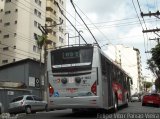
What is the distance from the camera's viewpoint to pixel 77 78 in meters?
18.0

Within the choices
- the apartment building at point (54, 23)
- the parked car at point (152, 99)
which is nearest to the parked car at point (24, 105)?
the parked car at point (152, 99)

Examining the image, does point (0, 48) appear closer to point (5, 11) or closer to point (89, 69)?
point (5, 11)

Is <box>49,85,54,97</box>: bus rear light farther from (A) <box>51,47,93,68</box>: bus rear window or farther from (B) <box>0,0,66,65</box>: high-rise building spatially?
(B) <box>0,0,66,65</box>: high-rise building

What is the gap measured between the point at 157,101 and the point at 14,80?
18.7 m

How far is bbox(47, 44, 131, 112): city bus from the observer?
17797 millimetres

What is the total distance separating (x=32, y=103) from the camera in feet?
98.9

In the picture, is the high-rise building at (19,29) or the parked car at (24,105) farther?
the high-rise building at (19,29)


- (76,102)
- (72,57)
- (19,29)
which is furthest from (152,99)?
(19,29)

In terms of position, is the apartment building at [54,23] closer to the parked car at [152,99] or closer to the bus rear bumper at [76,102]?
the parked car at [152,99]

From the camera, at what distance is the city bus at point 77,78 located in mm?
17797

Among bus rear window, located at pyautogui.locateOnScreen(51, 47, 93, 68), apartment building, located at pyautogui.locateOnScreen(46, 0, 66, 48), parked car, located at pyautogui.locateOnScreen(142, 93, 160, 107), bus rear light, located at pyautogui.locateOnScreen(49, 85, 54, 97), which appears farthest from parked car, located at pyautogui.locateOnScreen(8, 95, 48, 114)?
apartment building, located at pyautogui.locateOnScreen(46, 0, 66, 48)

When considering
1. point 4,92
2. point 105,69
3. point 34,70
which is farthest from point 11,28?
point 105,69

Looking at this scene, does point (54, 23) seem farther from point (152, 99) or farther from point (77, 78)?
point (77, 78)

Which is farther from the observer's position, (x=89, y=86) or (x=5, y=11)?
(x=5, y=11)
